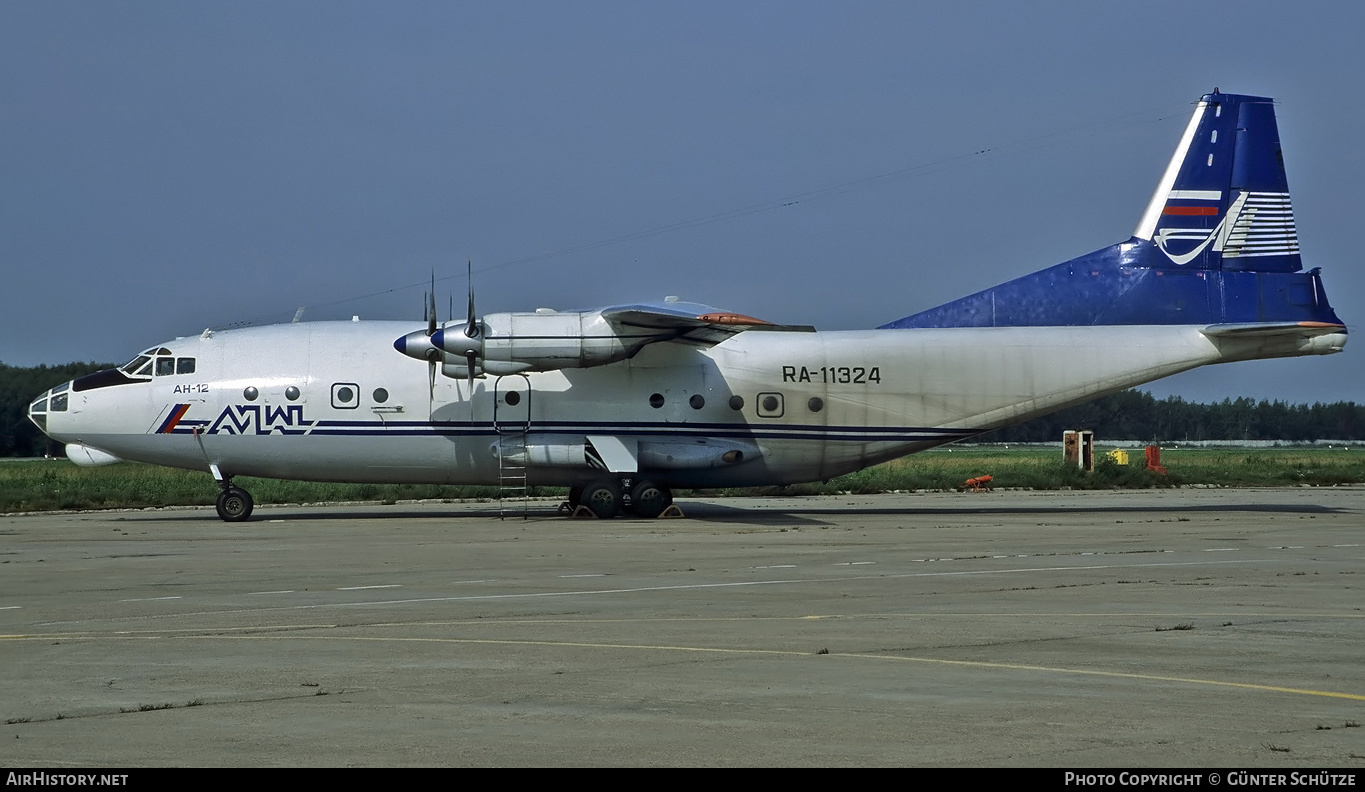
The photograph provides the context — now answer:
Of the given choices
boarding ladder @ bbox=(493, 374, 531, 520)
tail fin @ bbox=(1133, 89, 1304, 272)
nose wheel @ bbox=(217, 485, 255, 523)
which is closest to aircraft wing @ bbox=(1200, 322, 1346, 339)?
tail fin @ bbox=(1133, 89, 1304, 272)

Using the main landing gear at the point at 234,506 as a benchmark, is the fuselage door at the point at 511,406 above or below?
above

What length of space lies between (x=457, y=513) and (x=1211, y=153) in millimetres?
19489

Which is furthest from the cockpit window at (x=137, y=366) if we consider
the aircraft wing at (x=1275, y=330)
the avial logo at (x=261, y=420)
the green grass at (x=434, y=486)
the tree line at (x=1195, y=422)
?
the tree line at (x=1195, y=422)

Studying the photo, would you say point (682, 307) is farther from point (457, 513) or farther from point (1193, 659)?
point (1193, 659)

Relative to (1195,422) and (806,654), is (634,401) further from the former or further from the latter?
(1195,422)

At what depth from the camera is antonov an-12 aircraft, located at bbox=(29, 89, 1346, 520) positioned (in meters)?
27.7

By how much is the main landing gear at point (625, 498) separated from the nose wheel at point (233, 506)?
7296 mm

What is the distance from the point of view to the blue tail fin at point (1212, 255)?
28.9 m

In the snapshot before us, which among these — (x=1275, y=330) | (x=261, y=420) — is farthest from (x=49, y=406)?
(x=1275, y=330)

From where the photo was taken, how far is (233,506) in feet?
→ 91.5

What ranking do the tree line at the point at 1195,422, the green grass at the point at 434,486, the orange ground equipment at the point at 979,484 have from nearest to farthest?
Result: 1. the green grass at the point at 434,486
2. the orange ground equipment at the point at 979,484
3. the tree line at the point at 1195,422

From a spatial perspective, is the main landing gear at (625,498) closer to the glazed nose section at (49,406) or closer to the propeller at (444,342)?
the propeller at (444,342)

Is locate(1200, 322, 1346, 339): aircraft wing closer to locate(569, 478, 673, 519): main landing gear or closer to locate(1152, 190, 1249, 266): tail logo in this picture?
locate(1152, 190, 1249, 266): tail logo

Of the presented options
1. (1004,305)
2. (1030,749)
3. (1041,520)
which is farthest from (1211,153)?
(1030,749)
